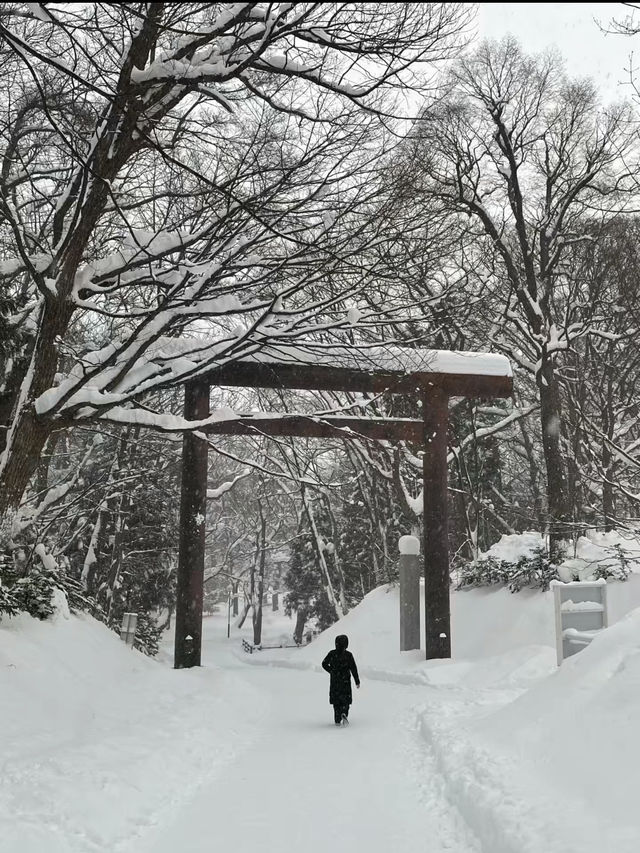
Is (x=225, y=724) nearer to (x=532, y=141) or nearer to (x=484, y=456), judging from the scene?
(x=532, y=141)

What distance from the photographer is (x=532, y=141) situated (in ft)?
64.2

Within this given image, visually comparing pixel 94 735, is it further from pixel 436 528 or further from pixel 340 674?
pixel 436 528

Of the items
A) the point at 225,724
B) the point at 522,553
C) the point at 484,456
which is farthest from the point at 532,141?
the point at 225,724

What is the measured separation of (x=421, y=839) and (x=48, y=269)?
6.20 meters

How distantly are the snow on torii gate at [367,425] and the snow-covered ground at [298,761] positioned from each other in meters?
2.11

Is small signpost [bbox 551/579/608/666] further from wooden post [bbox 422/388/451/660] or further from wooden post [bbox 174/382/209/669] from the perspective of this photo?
wooden post [bbox 174/382/209/669]

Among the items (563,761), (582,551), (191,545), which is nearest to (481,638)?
(582,551)

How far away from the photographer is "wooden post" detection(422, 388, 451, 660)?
14484 millimetres

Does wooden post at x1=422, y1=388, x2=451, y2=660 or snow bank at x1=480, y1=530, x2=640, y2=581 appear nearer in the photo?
wooden post at x1=422, y1=388, x2=451, y2=660

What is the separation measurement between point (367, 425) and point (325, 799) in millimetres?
9652

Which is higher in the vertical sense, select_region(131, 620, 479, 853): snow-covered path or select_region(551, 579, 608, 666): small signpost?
select_region(551, 579, 608, 666): small signpost

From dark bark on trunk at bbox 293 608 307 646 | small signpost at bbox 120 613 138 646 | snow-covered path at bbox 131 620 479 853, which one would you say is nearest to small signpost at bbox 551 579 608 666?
snow-covered path at bbox 131 620 479 853

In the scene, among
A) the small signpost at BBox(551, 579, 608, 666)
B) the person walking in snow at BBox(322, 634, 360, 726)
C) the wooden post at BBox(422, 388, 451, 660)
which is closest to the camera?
the person walking in snow at BBox(322, 634, 360, 726)

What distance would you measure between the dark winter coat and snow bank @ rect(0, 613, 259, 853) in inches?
46.4
